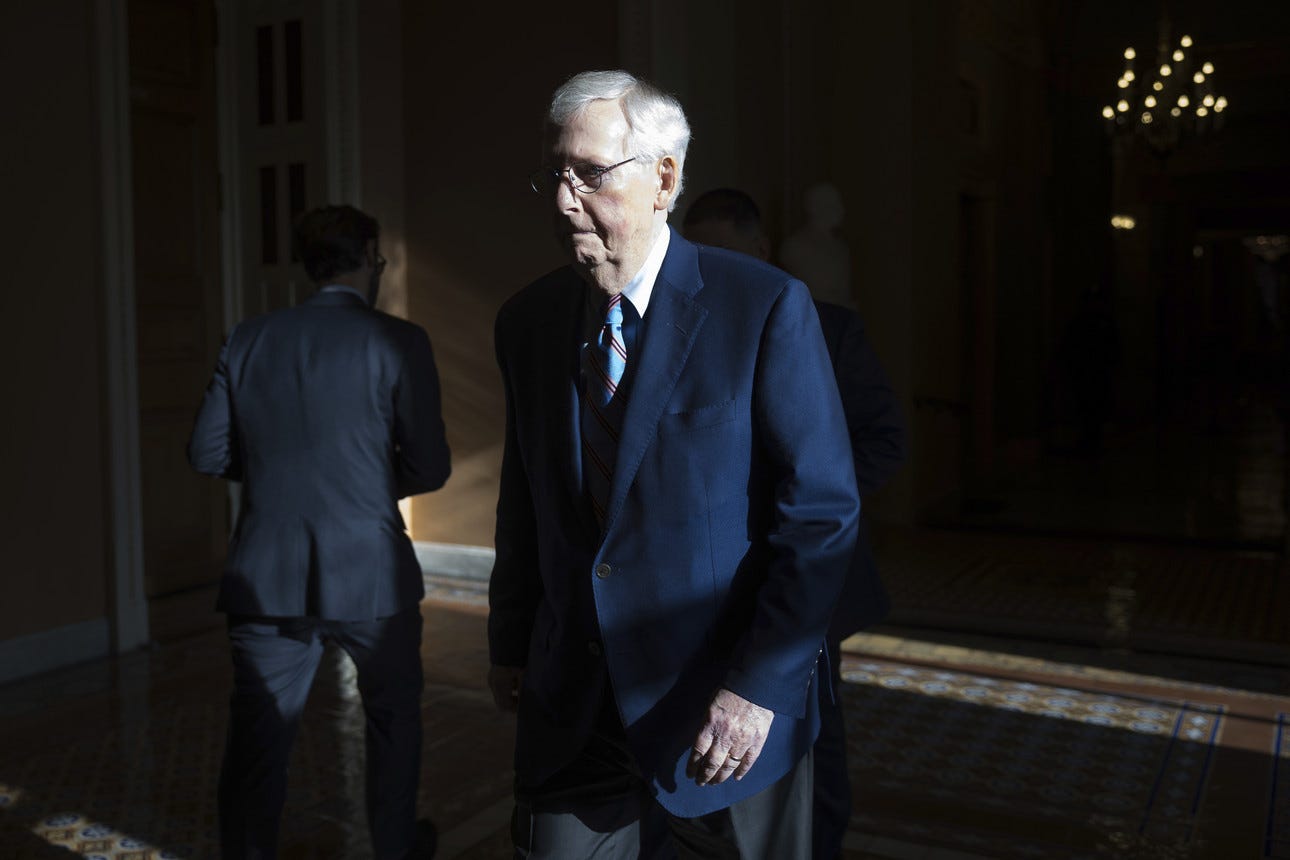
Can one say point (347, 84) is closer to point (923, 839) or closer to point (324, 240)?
point (324, 240)

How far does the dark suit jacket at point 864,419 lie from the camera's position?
9.00 ft

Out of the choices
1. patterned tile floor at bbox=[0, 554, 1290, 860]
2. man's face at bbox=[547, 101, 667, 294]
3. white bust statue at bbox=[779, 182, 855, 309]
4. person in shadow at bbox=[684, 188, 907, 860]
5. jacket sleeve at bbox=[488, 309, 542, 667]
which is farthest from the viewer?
white bust statue at bbox=[779, 182, 855, 309]

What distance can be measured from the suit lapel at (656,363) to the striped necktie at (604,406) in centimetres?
5

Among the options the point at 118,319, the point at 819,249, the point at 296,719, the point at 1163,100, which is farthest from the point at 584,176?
the point at 1163,100

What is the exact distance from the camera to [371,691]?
9.47ft

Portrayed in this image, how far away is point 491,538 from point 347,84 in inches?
98.4

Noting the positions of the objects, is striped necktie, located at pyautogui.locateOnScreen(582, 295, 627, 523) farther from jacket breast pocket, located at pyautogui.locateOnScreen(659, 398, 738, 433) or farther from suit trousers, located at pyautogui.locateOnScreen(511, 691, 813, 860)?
suit trousers, located at pyautogui.locateOnScreen(511, 691, 813, 860)

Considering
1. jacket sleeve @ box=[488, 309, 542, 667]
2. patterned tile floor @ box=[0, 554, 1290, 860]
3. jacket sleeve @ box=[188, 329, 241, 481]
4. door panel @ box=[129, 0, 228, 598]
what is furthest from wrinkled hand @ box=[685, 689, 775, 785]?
door panel @ box=[129, 0, 228, 598]

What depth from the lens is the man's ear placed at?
1.79 metres

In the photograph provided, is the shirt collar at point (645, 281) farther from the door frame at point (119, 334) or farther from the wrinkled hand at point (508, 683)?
the door frame at point (119, 334)

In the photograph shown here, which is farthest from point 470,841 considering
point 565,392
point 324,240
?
point 565,392

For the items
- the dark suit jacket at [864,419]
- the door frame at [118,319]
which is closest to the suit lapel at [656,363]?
the dark suit jacket at [864,419]

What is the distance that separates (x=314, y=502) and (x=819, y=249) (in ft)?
17.4

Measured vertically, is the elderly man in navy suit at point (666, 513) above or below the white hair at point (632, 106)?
below
